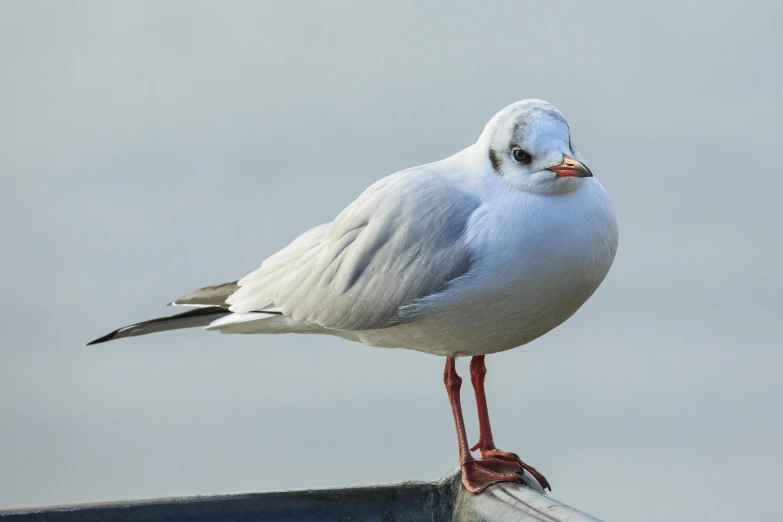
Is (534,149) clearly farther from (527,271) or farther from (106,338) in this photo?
(106,338)

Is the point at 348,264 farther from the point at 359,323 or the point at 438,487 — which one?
the point at 438,487

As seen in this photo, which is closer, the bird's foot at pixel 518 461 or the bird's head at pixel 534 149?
the bird's head at pixel 534 149

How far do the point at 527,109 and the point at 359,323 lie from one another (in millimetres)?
931

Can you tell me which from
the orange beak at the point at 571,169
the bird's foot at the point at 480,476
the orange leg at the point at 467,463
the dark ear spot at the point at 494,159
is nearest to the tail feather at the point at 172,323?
the orange leg at the point at 467,463

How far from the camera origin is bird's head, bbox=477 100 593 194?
12.1 ft

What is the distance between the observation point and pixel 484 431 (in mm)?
4352

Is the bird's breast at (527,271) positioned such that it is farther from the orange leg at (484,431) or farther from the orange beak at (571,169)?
the orange leg at (484,431)

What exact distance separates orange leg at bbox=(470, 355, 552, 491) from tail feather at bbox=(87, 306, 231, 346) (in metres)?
0.97

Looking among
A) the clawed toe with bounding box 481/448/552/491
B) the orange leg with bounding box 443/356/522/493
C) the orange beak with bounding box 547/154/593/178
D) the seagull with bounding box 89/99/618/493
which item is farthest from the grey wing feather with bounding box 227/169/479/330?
the clawed toe with bounding box 481/448/552/491

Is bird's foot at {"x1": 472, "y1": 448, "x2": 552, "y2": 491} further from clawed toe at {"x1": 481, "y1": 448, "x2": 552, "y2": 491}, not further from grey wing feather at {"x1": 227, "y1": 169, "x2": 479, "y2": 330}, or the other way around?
grey wing feather at {"x1": 227, "y1": 169, "x2": 479, "y2": 330}

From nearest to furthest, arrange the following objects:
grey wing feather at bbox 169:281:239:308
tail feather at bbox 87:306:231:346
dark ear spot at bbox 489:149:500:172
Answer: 1. dark ear spot at bbox 489:149:500:172
2. tail feather at bbox 87:306:231:346
3. grey wing feather at bbox 169:281:239:308

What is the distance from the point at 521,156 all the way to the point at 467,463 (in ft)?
3.49

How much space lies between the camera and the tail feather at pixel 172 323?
4484mm

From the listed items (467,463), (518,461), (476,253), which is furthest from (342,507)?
(476,253)
